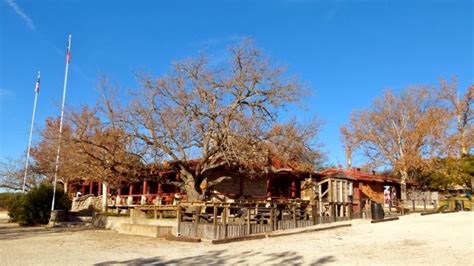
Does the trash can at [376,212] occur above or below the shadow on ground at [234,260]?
above

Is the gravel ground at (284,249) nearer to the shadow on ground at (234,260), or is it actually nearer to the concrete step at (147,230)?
the shadow on ground at (234,260)

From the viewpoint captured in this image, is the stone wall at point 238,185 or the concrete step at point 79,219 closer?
the stone wall at point 238,185

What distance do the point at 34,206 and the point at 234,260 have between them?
1878 cm

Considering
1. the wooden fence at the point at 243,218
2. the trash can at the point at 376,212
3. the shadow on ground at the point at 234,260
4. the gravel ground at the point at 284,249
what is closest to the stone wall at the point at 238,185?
the wooden fence at the point at 243,218

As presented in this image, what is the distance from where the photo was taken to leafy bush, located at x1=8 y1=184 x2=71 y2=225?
84.5 ft

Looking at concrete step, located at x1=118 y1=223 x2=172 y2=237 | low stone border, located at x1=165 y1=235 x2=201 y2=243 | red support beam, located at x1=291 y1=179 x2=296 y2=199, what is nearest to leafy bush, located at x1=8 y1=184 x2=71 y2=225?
concrete step, located at x1=118 y1=223 x2=172 y2=237

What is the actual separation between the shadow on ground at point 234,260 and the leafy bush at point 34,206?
17057 mm

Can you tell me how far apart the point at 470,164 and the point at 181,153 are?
2775 centimetres

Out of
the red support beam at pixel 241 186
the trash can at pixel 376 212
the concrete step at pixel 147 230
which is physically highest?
the red support beam at pixel 241 186

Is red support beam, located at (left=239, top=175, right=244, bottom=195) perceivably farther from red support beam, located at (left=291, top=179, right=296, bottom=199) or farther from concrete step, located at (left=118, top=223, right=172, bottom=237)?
concrete step, located at (left=118, top=223, right=172, bottom=237)

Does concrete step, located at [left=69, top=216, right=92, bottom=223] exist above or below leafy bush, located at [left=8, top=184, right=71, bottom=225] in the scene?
below

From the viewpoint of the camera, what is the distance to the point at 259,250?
12.9 metres

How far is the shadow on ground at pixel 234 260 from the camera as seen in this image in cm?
1070

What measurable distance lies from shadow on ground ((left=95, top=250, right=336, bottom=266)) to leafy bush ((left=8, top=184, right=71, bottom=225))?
17.1 meters
